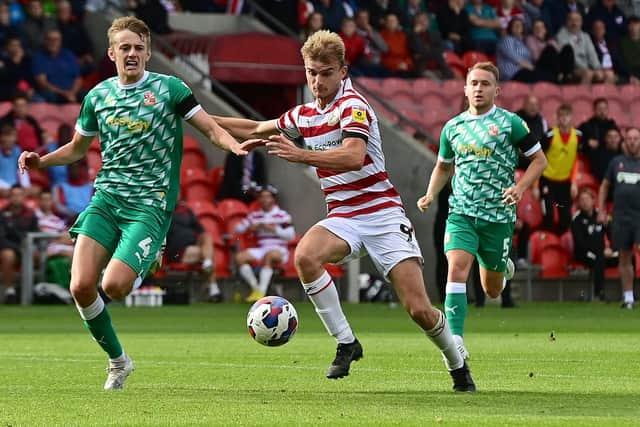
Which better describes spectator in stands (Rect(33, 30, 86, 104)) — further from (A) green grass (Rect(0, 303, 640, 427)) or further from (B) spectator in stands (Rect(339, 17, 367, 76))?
(A) green grass (Rect(0, 303, 640, 427))

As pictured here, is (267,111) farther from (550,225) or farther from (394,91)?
(550,225)

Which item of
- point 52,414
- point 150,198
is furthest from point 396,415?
point 150,198

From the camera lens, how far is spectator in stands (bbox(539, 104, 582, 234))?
24.4m

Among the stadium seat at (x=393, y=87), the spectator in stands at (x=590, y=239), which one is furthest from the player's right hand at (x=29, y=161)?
the stadium seat at (x=393, y=87)

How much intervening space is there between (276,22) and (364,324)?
453 inches

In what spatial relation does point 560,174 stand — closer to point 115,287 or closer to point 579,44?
point 579,44

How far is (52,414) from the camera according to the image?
27.7ft

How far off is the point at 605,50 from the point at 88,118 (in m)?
21.6

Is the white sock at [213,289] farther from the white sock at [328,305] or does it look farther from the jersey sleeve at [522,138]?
the white sock at [328,305]

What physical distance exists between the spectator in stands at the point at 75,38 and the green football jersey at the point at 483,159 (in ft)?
44.0

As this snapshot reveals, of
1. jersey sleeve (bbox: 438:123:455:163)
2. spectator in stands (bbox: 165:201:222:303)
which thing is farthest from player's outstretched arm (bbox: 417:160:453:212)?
spectator in stands (bbox: 165:201:222:303)

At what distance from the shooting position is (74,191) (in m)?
22.8

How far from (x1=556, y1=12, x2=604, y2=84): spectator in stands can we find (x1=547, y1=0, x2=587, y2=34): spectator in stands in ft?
1.84

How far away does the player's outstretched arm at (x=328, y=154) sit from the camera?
29.4 feet
